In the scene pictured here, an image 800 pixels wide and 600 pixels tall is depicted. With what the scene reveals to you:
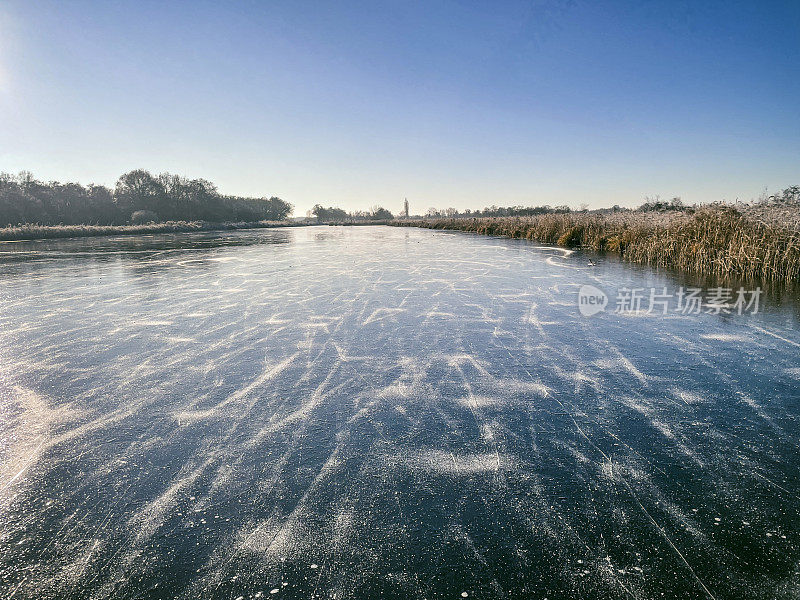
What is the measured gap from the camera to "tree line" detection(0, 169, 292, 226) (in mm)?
52906

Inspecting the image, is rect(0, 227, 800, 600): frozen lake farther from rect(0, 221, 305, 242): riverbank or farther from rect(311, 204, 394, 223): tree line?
rect(311, 204, 394, 223): tree line

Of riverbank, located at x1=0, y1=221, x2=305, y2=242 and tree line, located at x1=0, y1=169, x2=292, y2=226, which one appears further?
tree line, located at x1=0, y1=169, x2=292, y2=226

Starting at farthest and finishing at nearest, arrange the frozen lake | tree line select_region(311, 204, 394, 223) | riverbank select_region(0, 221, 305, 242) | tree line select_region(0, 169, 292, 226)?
tree line select_region(311, 204, 394, 223), tree line select_region(0, 169, 292, 226), riverbank select_region(0, 221, 305, 242), the frozen lake

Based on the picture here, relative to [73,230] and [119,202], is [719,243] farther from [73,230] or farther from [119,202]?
[119,202]

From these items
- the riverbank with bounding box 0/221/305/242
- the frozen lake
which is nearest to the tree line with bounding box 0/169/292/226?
the riverbank with bounding box 0/221/305/242

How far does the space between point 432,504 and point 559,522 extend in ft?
2.14

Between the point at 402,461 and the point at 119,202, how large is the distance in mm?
81968

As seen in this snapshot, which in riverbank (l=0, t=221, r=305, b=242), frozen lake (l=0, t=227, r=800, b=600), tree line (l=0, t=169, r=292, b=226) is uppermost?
tree line (l=0, t=169, r=292, b=226)

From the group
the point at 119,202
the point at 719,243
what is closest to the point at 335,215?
the point at 119,202

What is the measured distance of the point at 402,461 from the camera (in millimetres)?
2611

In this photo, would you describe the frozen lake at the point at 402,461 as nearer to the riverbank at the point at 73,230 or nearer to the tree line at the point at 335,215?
the riverbank at the point at 73,230

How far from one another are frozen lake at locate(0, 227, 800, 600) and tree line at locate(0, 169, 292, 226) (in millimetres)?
62558

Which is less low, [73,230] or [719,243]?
[719,243]

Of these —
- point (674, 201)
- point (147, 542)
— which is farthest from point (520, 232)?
point (147, 542)
